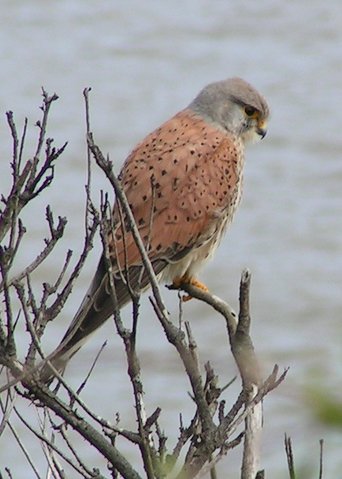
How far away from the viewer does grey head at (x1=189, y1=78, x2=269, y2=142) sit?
494 cm

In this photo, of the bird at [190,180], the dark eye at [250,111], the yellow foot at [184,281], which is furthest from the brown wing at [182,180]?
the dark eye at [250,111]

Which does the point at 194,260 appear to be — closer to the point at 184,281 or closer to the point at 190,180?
the point at 184,281

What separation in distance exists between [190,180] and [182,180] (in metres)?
0.04

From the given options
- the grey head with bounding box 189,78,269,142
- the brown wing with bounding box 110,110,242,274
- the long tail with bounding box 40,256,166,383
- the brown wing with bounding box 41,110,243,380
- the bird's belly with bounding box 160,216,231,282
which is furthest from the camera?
the grey head with bounding box 189,78,269,142

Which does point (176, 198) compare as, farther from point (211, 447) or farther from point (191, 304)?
point (191, 304)

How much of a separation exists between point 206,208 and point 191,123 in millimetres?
396

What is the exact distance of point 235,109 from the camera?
4973mm

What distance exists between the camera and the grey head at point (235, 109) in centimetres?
494

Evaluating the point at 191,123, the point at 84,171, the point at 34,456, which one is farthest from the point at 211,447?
the point at 84,171

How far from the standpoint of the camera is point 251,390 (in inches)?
106

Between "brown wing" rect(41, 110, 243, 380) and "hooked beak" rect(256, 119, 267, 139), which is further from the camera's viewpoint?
"hooked beak" rect(256, 119, 267, 139)

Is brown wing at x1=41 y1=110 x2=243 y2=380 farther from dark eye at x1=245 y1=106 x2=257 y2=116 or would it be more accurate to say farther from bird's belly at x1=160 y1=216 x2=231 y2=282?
dark eye at x1=245 y1=106 x2=257 y2=116

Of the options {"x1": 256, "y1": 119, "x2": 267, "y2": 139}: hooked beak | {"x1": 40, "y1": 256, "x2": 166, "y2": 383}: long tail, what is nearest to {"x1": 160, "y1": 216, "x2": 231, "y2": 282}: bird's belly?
{"x1": 40, "y1": 256, "x2": 166, "y2": 383}: long tail

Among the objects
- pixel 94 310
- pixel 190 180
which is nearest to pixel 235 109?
pixel 190 180
